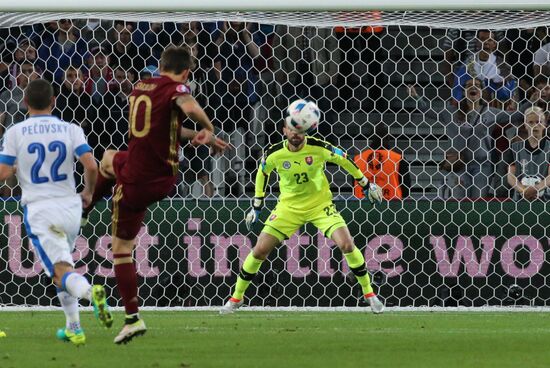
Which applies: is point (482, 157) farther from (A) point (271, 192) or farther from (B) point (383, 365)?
(B) point (383, 365)

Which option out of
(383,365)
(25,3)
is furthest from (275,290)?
(383,365)

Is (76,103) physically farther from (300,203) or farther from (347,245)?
(347,245)

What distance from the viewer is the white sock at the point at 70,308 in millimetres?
8773

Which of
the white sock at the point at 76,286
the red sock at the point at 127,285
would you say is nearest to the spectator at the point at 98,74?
the red sock at the point at 127,285

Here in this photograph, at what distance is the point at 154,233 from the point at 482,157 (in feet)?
11.3

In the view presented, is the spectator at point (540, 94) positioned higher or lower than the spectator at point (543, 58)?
lower

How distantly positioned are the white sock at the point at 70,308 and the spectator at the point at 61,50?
18.8ft

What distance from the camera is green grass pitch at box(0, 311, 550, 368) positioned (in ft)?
25.8

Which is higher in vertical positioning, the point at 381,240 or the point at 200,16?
the point at 200,16

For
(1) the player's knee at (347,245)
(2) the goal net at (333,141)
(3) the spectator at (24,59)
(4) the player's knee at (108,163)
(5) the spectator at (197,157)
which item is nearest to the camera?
(4) the player's knee at (108,163)

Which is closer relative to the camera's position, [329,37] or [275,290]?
[275,290]

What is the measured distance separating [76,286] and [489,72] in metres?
7.06

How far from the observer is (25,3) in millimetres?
12273

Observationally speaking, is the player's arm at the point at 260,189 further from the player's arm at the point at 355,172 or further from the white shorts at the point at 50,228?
the white shorts at the point at 50,228
